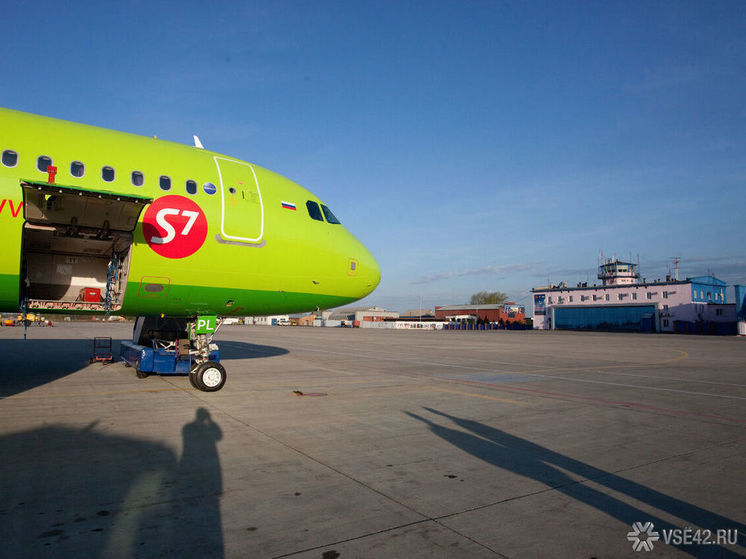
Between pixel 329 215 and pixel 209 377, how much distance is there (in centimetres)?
557

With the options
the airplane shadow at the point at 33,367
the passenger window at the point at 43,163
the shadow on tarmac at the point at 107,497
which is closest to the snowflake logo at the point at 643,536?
the shadow on tarmac at the point at 107,497

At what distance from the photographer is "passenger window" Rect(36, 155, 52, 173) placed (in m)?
9.08

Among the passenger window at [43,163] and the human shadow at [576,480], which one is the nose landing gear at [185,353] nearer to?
the passenger window at [43,163]

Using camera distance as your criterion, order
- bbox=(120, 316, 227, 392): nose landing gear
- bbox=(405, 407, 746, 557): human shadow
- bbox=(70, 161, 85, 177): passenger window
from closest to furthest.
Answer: bbox=(405, 407, 746, 557): human shadow, bbox=(70, 161, 85, 177): passenger window, bbox=(120, 316, 227, 392): nose landing gear

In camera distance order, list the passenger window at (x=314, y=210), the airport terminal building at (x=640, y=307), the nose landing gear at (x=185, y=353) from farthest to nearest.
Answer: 1. the airport terminal building at (x=640, y=307)
2. the passenger window at (x=314, y=210)
3. the nose landing gear at (x=185, y=353)

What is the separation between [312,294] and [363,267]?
5.69 ft

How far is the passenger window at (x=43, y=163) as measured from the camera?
9.08 metres

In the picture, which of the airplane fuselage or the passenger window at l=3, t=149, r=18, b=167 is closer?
the passenger window at l=3, t=149, r=18, b=167

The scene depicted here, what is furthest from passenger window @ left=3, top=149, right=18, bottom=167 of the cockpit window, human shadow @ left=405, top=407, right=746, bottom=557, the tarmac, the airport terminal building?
the airport terminal building

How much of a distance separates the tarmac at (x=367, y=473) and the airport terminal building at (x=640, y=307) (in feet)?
235

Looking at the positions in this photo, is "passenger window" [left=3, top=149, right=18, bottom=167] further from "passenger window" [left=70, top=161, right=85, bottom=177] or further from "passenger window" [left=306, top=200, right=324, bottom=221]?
"passenger window" [left=306, top=200, right=324, bottom=221]

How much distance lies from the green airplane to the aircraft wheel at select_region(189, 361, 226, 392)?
26mm

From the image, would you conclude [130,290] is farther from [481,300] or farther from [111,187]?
[481,300]

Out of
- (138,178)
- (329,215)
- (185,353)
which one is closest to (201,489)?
(138,178)
